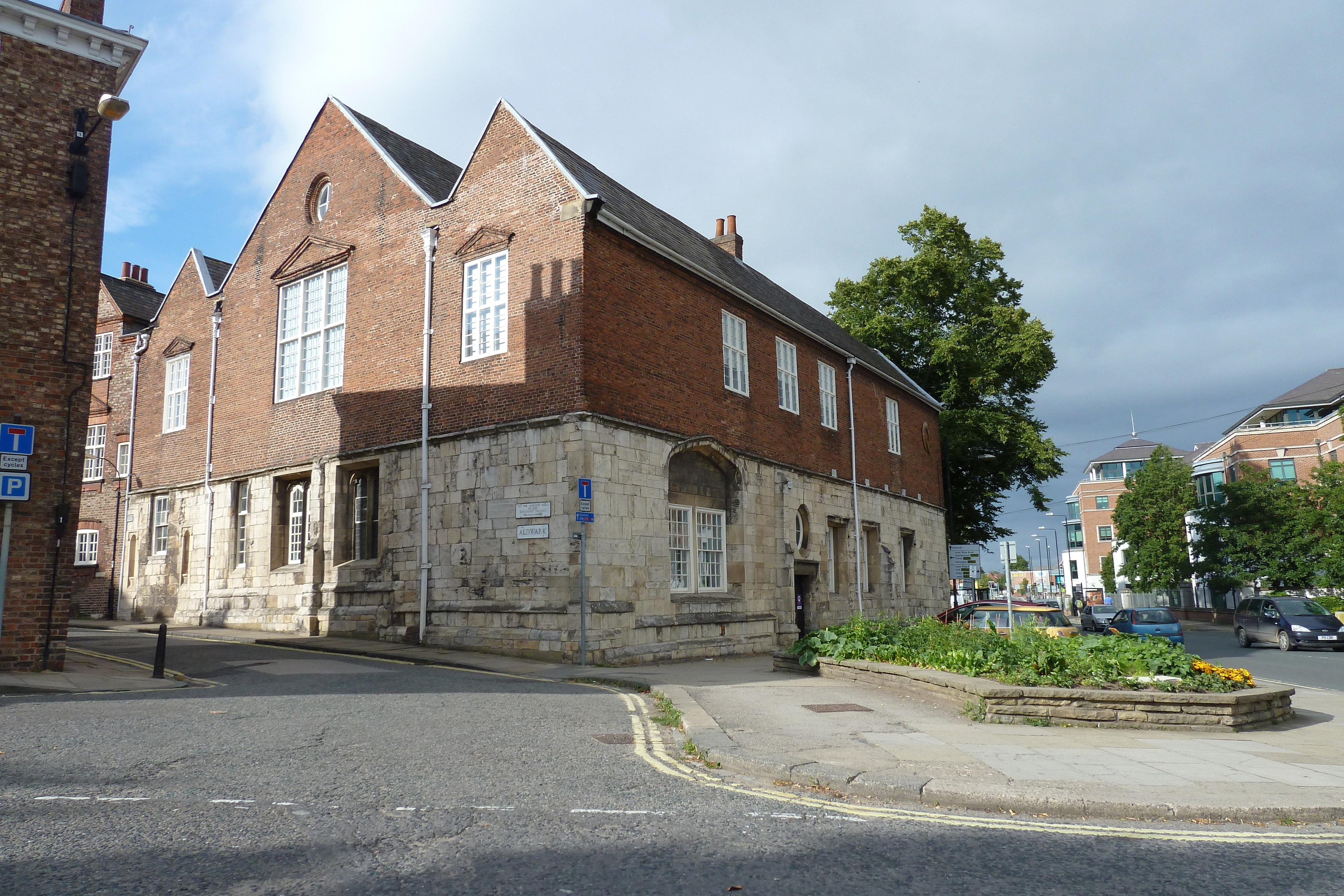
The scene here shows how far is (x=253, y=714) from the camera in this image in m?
9.50

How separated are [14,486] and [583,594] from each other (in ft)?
26.9

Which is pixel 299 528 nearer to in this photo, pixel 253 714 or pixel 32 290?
pixel 32 290

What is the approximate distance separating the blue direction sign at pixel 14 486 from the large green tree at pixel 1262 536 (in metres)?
44.9

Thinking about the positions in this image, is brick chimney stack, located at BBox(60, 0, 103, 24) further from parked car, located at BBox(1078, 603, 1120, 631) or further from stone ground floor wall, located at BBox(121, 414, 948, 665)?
parked car, located at BBox(1078, 603, 1120, 631)

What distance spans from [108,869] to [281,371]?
1996 centimetres

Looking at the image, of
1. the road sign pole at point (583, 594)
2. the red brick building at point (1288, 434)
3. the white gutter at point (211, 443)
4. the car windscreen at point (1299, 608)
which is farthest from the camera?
the red brick building at point (1288, 434)

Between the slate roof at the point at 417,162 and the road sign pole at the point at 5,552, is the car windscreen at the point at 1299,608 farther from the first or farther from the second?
the road sign pole at the point at 5,552

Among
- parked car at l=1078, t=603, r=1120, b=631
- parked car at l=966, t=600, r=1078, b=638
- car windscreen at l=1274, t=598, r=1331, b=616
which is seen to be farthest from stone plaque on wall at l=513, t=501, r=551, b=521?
parked car at l=1078, t=603, r=1120, b=631

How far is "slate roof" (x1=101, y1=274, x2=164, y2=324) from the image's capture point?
30250 mm

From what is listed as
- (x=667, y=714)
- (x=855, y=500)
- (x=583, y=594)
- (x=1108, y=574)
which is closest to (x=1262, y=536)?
(x=855, y=500)

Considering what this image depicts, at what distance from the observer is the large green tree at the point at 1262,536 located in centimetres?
4003

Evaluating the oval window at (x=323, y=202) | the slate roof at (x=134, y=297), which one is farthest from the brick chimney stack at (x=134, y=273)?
the oval window at (x=323, y=202)

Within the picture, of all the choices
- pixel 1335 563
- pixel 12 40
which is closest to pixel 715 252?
pixel 12 40

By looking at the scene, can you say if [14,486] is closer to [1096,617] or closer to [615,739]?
[615,739]
